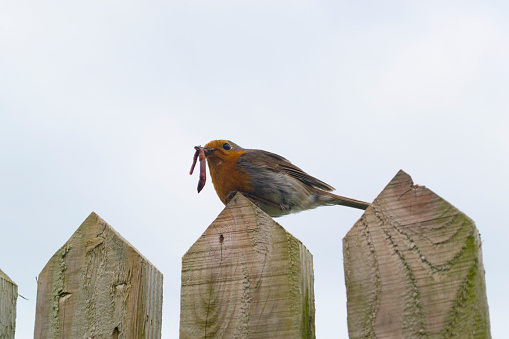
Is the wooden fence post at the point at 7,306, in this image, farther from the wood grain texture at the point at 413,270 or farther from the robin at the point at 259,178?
the robin at the point at 259,178

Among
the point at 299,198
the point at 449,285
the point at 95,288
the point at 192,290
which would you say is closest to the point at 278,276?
the point at 192,290

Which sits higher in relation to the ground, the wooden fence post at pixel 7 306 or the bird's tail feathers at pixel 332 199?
the bird's tail feathers at pixel 332 199

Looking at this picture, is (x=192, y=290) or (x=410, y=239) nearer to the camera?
(x=410, y=239)

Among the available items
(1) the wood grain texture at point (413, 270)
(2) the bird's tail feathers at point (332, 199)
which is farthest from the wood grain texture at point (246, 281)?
(2) the bird's tail feathers at point (332, 199)

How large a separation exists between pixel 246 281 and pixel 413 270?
1.97 ft

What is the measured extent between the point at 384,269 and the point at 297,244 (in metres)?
0.33

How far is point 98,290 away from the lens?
2686 millimetres

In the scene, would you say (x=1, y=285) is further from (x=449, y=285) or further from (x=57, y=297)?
(x=449, y=285)

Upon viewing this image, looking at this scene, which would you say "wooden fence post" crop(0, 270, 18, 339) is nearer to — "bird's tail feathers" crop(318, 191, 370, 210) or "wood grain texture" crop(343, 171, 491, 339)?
"wood grain texture" crop(343, 171, 491, 339)

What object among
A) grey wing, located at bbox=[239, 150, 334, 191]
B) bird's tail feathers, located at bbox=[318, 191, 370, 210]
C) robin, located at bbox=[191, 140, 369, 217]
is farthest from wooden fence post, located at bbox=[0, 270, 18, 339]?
bird's tail feathers, located at bbox=[318, 191, 370, 210]

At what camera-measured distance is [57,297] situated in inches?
109

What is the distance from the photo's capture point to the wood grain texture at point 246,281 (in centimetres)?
234

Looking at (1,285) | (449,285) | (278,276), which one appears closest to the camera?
(449,285)

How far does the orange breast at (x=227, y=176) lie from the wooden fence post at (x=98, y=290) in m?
2.00
